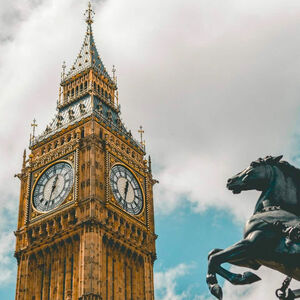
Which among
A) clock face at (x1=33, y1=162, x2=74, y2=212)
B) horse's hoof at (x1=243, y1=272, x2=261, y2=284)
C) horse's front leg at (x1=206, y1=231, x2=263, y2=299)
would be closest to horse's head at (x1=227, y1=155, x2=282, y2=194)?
horse's front leg at (x1=206, y1=231, x2=263, y2=299)

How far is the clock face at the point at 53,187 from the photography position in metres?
60.0

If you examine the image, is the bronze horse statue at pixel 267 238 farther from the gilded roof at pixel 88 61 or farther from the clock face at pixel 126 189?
the gilded roof at pixel 88 61

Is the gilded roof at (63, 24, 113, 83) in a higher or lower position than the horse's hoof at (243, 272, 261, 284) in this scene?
higher

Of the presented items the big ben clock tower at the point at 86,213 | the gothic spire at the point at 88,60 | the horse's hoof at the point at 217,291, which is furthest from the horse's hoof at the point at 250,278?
the gothic spire at the point at 88,60

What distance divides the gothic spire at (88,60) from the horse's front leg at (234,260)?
6222 centimetres

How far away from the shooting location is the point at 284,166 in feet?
41.8

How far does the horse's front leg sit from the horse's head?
114 cm

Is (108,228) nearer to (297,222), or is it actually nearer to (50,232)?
(50,232)

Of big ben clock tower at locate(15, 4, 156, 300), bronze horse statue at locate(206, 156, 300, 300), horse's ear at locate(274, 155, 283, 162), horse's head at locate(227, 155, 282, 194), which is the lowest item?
bronze horse statue at locate(206, 156, 300, 300)

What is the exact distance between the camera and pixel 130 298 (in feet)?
190

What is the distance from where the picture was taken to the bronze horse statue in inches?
458

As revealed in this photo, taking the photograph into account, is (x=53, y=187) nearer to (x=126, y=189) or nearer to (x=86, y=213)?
(x=86, y=213)

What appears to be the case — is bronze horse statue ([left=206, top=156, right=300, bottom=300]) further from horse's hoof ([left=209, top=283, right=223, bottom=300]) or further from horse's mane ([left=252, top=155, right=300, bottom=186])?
horse's mane ([left=252, top=155, right=300, bottom=186])

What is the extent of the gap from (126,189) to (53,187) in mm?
7348
